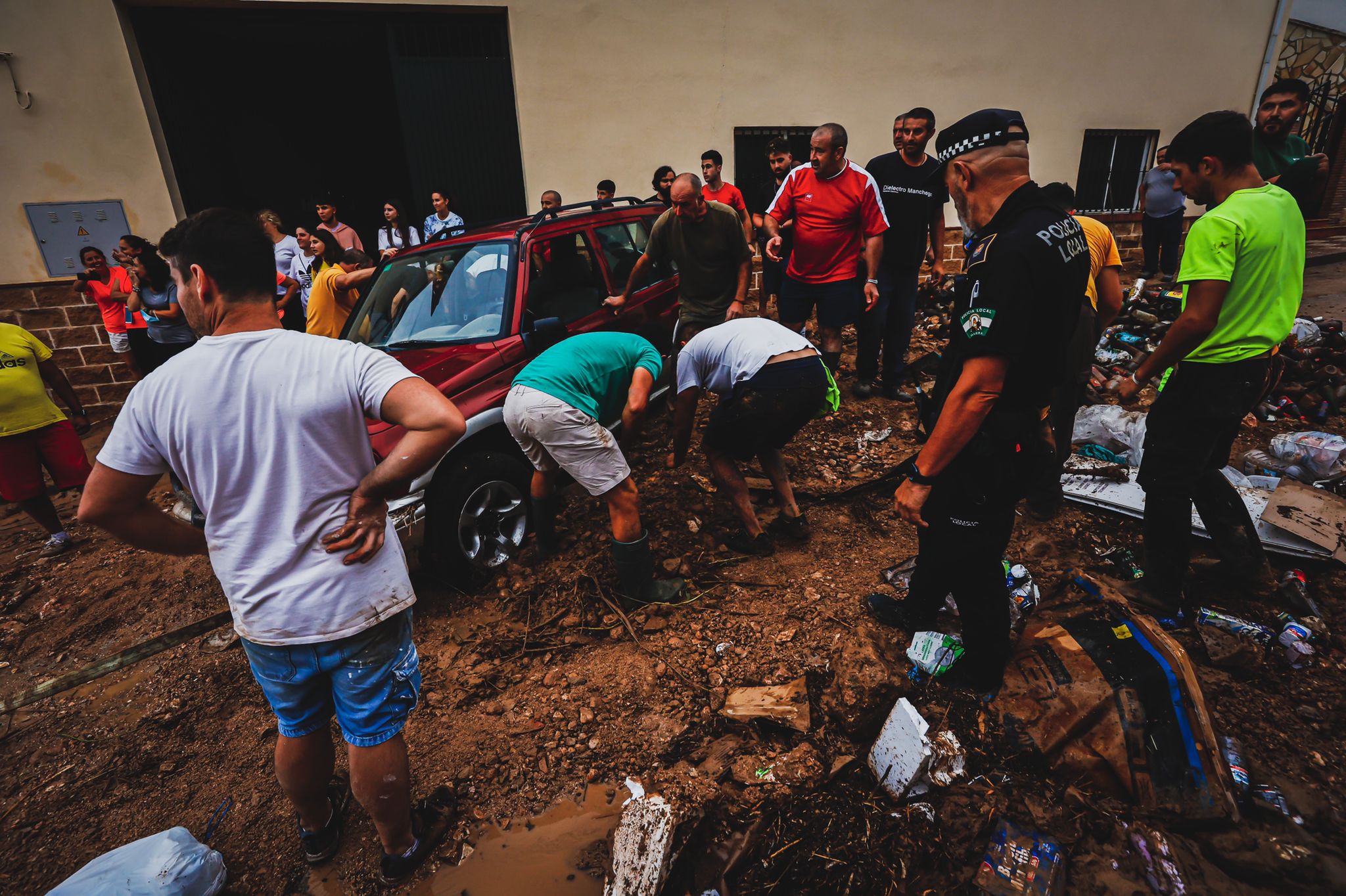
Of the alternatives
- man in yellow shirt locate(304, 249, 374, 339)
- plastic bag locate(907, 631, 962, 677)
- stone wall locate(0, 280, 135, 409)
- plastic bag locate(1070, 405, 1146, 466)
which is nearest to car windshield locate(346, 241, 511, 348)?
man in yellow shirt locate(304, 249, 374, 339)

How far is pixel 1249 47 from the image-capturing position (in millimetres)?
10602

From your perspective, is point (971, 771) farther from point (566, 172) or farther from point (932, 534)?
point (566, 172)

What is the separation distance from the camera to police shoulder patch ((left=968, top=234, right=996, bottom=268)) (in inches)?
77.6

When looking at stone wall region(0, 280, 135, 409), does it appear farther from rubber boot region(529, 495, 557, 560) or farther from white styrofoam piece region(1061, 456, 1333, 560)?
white styrofoam piece region(1061, 456, 1333, 560)

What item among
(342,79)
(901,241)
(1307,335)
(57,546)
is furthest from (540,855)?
(342,79)

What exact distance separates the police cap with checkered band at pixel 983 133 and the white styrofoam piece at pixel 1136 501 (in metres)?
2.18

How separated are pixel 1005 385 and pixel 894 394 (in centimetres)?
368

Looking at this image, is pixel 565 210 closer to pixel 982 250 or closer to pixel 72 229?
pixel 982 250

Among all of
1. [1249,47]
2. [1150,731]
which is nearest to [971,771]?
[1150,731]

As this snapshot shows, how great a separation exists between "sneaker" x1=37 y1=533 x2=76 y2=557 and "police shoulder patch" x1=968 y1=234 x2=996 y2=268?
21.0 feet

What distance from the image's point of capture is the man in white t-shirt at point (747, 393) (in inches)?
130

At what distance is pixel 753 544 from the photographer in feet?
12.2

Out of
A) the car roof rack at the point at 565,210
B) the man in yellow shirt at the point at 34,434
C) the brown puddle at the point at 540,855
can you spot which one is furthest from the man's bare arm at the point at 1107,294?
the man in yellow shirt at the point at 34,434

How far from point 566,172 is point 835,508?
6430 mm
